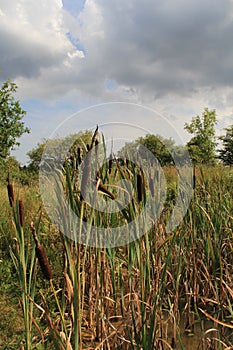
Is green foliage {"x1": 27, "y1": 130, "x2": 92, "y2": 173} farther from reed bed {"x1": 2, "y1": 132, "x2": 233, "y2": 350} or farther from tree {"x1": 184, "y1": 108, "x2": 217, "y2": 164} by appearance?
tree {"x1": 184, "y1": 108, "x2": 217, "y2": 164}

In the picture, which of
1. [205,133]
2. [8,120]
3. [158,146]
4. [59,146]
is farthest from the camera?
[205,133]

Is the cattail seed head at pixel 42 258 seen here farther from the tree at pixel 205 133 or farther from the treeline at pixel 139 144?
the tree at pixel 205 133

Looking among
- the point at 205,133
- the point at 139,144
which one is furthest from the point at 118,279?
the point at 205,133

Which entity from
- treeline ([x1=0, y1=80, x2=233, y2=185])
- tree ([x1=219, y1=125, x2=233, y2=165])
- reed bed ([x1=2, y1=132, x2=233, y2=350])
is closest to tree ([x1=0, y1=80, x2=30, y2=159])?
treeline ([x1=0, y1=80, x2=233, y2=185])

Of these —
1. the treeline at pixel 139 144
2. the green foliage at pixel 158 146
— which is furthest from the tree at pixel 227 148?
the green foliage at pixel 158 146

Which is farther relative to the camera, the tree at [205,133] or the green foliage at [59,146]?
the tree at [205,133]

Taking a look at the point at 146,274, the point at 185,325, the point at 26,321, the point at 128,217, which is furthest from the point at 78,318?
the point at 185,325

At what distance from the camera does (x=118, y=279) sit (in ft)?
8.30

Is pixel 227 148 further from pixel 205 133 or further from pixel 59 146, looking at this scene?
pixel 59 146

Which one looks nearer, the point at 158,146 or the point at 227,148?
the point at 158,146

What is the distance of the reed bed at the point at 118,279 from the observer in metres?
1.56

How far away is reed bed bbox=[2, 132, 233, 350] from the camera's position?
5.11ft

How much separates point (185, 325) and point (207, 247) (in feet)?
2.19

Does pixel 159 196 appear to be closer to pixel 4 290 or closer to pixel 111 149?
pixel 111 149
